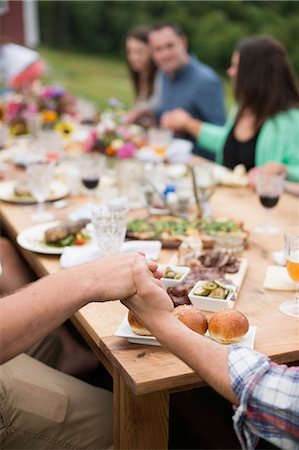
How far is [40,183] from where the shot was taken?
243 centimetres

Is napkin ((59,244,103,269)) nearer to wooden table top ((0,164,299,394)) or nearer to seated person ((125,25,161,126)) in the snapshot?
wooden table top ((0,164,299,394))

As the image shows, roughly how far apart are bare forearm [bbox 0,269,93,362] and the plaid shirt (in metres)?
0.34

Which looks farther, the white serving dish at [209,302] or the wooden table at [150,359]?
the white serving dish at [209,302]

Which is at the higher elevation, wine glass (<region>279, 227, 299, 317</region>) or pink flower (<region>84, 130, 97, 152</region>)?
Answer: wine glass (<region>279, 227, 299, 317</region>)

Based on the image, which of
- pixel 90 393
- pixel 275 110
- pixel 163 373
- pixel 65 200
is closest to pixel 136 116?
pixel 275 110

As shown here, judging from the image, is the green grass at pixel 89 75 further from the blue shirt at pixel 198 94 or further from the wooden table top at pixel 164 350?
the wooden table top at pixel 164 350

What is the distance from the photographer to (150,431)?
1415 mm

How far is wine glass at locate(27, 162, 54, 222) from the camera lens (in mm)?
2383

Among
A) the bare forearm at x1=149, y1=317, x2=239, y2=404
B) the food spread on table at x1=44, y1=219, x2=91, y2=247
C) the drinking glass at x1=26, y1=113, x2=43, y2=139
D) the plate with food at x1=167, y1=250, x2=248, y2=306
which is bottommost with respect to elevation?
the drinking glass at x1=26, y1=113, x2=43, y2=139

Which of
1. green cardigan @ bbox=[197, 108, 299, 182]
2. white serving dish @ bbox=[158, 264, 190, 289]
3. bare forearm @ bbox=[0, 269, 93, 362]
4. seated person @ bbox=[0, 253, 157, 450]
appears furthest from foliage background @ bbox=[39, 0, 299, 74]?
bare forearm @ bbox=[0, 269, 93, 362]

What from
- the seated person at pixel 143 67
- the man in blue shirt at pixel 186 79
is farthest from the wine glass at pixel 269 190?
the seated person at pixel 143 67

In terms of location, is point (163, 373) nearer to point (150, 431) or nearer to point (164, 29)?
point (150, 431)

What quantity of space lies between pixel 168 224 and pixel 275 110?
54.0 inches

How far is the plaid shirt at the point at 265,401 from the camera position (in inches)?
42.3
